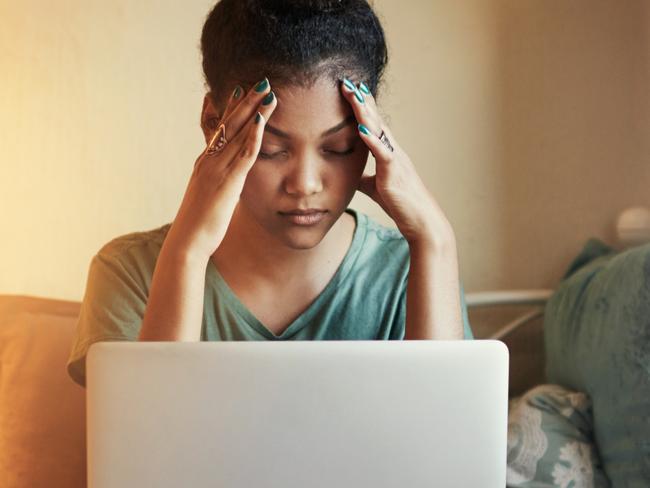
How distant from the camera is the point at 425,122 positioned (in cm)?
158

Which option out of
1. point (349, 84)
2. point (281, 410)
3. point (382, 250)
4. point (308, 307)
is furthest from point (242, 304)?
point (281, 410)

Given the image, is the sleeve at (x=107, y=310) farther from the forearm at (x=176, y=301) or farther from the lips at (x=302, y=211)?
the lips at (x=302, y=211)

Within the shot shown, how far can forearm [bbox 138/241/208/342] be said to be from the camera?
112 centimetres

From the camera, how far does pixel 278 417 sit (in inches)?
30.9

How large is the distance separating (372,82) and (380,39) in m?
0.06

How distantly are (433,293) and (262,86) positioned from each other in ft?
1.11

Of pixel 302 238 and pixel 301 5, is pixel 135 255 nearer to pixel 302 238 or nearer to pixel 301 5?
pixel 302 238

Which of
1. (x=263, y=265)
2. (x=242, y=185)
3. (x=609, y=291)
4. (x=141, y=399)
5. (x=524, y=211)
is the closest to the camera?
(x=141, y=399)

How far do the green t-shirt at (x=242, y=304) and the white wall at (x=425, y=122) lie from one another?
26cm

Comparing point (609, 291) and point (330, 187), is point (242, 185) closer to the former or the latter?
point (330, 187)

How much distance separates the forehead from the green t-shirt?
24cm

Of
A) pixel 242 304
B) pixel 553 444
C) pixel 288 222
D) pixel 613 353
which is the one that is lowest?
pixel 553 444

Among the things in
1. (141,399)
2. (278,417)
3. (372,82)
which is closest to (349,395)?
(278,417)

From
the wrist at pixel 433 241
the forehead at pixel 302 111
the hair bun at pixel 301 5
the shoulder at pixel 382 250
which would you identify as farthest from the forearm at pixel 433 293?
the hair bun at pixel 301 5
